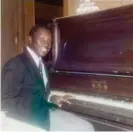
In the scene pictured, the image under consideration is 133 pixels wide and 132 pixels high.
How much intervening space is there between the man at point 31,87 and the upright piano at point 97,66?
0.20 m

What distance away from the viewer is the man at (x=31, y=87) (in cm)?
177

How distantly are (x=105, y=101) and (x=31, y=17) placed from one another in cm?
192

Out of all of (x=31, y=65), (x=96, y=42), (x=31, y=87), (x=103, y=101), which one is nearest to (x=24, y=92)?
(x=31, y=87)

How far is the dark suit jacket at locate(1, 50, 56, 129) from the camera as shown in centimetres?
177

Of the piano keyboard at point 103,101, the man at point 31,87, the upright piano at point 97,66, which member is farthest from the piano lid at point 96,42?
the man at point 31,87

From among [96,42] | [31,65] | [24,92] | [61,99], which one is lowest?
[61,99]

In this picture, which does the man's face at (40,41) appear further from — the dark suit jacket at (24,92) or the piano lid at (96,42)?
the piano lid at (96,42)

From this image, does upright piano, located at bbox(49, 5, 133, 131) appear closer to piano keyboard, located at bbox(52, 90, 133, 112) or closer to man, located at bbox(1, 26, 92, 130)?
piano keyboard, located at bbox(52, 90, 133, 112)

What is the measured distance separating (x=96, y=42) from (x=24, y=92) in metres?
0.73

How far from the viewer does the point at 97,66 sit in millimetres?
2158

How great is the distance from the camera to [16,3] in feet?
11.0

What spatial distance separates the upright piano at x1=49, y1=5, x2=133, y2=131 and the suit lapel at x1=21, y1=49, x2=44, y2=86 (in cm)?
33

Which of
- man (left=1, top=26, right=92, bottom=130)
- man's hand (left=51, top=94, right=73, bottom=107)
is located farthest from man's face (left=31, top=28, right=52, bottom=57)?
man's hand (left=51, top=94, right=73, bottom=107)

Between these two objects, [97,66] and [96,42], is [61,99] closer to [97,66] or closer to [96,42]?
[97,66]
